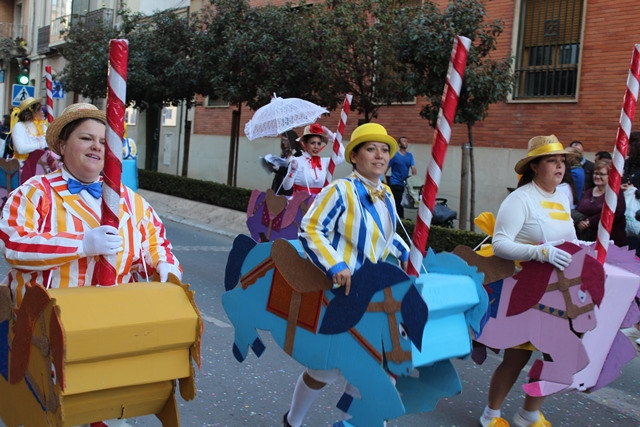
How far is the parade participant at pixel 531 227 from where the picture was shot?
171 inches

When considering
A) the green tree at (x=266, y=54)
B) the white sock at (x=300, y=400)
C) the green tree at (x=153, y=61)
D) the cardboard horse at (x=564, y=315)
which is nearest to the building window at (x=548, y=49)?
the green tree at (x=266, y=54)

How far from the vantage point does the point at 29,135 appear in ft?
32.4

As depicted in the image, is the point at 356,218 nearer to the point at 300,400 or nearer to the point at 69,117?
the point at 300,400

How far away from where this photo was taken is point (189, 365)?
274 cm

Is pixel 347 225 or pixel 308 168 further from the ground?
pixel 308 168

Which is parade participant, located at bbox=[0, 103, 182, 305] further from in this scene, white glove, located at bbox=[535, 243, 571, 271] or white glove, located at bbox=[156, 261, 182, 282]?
white glove, located at bbox=[535, 243, 571, 271]

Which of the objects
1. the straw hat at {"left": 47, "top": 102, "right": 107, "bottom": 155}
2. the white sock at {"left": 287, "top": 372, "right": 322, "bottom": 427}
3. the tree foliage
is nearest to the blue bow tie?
the straw hat at {"left": 47, "top": 102, "right": 107, "bottom": 155}

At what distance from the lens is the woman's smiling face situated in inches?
119

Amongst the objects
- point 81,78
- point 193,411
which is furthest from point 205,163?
point 193,411

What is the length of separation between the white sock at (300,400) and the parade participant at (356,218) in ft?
0.11

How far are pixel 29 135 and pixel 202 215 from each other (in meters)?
5.42

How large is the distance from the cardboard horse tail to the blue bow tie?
1.61ft

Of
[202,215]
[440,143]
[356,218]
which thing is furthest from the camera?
[202,215]

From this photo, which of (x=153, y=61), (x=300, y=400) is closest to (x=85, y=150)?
(x=300, y=400)
